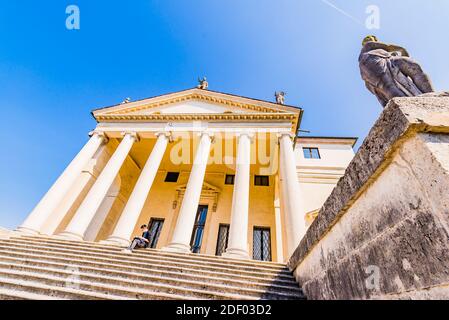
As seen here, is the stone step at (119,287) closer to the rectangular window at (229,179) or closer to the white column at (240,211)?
the white column at (240,211)

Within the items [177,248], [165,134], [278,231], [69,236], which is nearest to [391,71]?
[177,248]

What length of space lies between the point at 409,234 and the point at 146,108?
15.3m

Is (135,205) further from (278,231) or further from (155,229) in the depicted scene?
(278,231)

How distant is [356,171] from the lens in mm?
1768

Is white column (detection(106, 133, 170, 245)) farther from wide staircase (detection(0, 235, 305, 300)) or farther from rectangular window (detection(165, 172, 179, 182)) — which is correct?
Result: rectangular window (detection(165, 172, 179, 182))

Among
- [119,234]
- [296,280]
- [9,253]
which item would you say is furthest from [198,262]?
[9,253]

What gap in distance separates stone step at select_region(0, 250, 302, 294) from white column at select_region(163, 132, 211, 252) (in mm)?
2487

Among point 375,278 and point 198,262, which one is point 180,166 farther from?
point 375,278

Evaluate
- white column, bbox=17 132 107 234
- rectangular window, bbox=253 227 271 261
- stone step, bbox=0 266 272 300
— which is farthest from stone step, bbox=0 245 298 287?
rectangular window, bbox=253 227 271 261

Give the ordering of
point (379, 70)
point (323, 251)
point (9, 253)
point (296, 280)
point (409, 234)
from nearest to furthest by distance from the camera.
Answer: point (409, 234) → point (323, 251) → point (379, 70) → point (296, 280) → point (9, 253)

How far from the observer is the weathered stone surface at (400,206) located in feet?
3.40

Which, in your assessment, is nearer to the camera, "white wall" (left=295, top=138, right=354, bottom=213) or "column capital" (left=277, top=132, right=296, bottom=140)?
"column capital" (left=277, top=132, right=296, bottom=140)

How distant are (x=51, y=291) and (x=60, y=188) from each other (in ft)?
27.9

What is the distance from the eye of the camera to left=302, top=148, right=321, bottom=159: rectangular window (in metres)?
17.3
